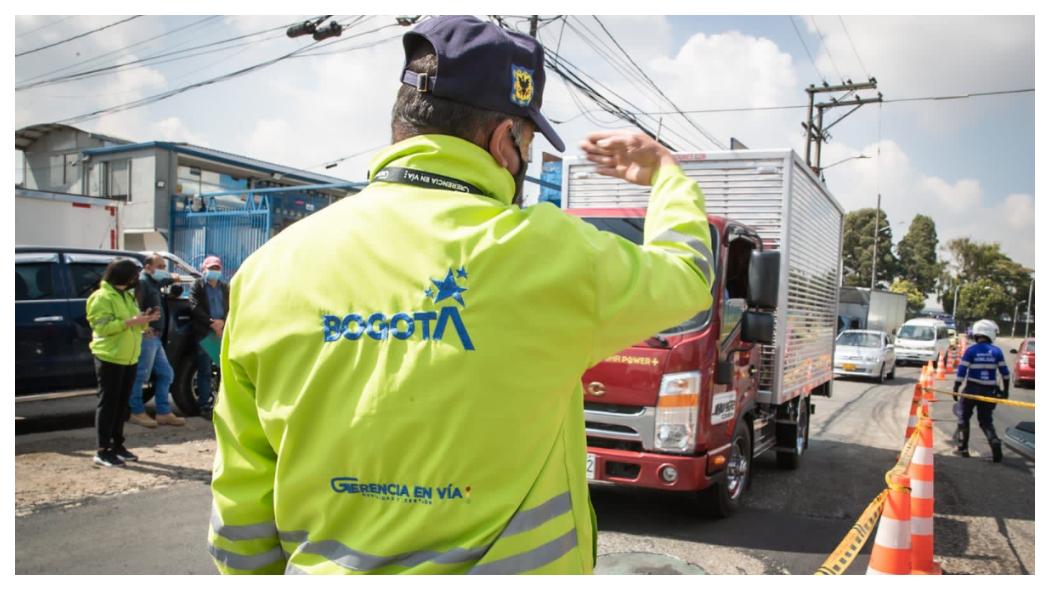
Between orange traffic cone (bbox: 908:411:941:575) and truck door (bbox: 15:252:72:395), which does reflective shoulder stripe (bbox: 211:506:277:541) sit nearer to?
orange traffic cone (bbox: 908:411:941:575)

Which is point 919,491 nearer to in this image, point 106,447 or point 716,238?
point 716,238

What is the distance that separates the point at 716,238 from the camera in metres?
5.63

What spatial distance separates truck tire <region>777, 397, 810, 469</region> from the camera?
7809 millimetres

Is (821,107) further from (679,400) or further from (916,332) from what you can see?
(679,400)

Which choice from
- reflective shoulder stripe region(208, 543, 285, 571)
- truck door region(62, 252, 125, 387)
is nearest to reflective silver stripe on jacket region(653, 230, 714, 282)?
reflective shoulder stripe region(208, 543, 285, 571)

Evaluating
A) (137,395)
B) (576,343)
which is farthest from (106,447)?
(576,343)

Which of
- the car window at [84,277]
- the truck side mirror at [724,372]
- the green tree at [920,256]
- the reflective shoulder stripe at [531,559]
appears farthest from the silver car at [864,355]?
the green tree at [920,256]

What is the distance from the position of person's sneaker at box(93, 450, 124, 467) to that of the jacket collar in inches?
257

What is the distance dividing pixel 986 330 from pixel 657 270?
1064 centimetres

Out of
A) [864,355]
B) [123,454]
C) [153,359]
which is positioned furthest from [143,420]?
[864,355]

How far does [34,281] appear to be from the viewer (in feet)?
26.3

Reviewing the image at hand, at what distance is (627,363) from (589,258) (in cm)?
427

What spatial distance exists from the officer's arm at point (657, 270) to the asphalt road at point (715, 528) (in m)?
3.73

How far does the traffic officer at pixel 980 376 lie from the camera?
973cm
